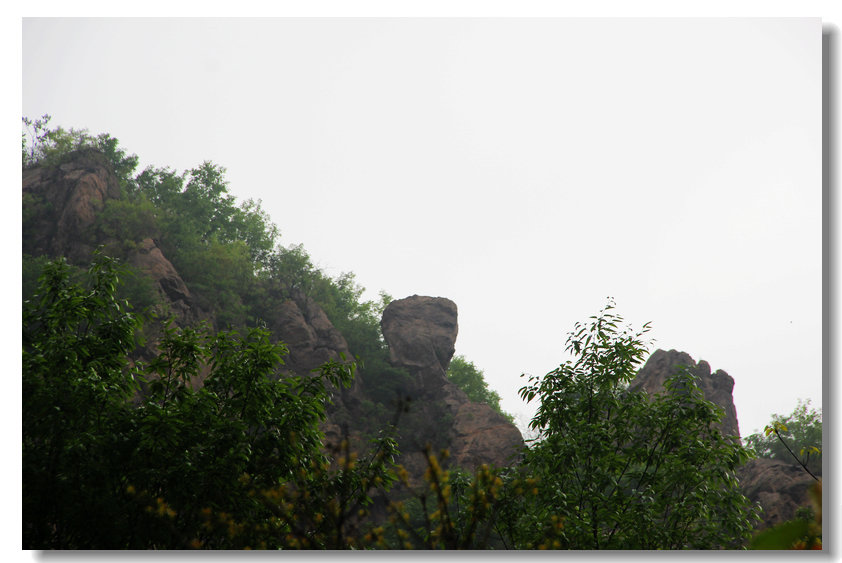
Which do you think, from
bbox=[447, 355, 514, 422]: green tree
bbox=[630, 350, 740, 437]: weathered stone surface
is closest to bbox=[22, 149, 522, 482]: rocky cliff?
bbox=[447, 355, 514, 422]: green tree

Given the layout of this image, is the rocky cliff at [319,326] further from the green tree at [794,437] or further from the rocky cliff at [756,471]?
the green tree at [794,437]

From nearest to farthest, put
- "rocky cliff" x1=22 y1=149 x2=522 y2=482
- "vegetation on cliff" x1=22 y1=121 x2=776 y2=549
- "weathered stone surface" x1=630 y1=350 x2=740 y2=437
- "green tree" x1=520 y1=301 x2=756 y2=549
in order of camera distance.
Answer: "vegetation on cliff" x1=22 y1=121 x2=776 y2=549
"green tree" x1=520 y1=301 x2=756 y2=549
"rocky cliff" x1=22 y1=149 x2=522 y2=482
"weathered stone surface" x1=630 y1=350 x2=740 y2=437

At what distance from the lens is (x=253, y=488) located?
454 centimetres

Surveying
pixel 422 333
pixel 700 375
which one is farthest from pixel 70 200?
pixel 700 375

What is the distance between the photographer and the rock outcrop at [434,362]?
2270cm

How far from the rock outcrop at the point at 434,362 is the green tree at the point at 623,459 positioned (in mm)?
16404

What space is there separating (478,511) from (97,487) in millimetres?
2777

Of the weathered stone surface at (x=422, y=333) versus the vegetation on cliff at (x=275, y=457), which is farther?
the weathered stone surface at (x=422, y=333)

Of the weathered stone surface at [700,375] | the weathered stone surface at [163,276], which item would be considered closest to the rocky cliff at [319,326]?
the weathered stone surface at [163,276]

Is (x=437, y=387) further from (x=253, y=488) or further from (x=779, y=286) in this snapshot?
(x=253, y=488)

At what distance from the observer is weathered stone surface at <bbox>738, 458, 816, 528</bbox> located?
51.9 feet

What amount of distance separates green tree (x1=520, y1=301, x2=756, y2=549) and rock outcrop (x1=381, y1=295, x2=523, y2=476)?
1640 cm

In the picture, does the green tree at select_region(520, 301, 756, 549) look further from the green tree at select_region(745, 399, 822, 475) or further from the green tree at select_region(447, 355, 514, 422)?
the green tree at select_region(447, 355, 514, 422)

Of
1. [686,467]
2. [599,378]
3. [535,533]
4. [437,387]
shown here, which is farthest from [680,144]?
[437,387]
